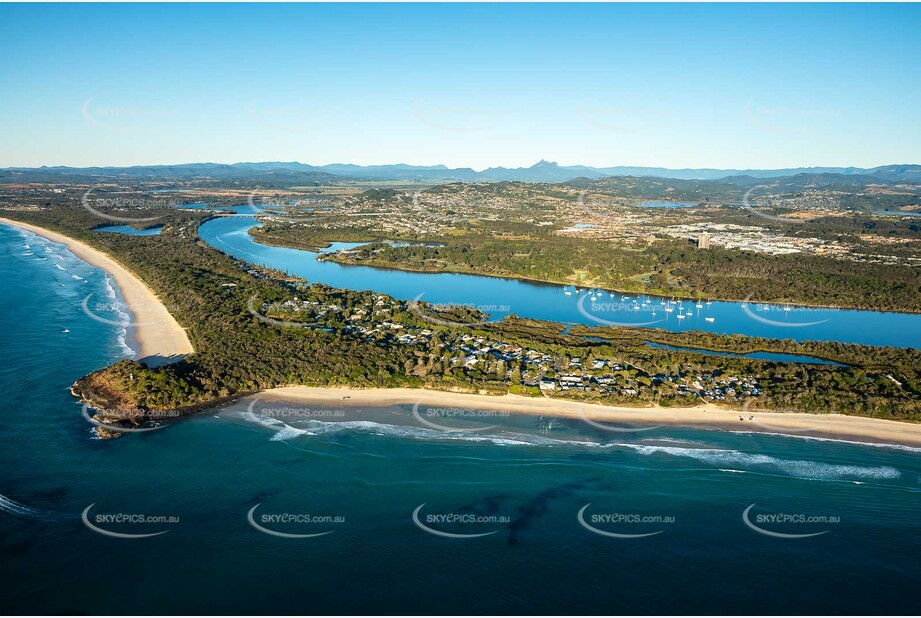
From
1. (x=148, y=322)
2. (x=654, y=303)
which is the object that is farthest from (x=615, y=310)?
(x=148, y=322)

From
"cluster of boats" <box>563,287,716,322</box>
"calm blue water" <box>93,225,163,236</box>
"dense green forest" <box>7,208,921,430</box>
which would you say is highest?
"calm blue water" <box>93,225,163,236</box>

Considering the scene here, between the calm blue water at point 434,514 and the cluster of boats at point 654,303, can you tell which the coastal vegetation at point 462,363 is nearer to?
the calm blue water at point 434,514

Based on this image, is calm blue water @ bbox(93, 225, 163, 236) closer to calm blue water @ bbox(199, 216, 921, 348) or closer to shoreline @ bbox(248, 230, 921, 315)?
shoreline @ bbox(248, 230, 921, 315)

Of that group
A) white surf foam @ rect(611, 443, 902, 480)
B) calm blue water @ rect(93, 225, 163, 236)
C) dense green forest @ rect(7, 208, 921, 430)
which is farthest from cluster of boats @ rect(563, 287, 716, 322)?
calm blue water @ rect(93, 225, 163, 236)

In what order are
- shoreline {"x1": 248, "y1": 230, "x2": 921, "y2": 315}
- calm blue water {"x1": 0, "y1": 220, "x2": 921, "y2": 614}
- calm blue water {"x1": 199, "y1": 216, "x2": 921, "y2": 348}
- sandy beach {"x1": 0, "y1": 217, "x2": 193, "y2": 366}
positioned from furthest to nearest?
1. shoreline {"x1": 248, "y1": 230, "x2": 921, "y2": 315}
2. calm blue water {"x1": 199, "y1": 216, "x2": 921, "y2": 348}
3. sandy beach {"x1": 0, "y1": 217, "x2": 193, "y2": 366}
4. calm blue water {"x1": 0, "y1": 220, "x2": 921, "y2": 614}

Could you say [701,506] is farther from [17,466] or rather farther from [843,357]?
[17,466]
